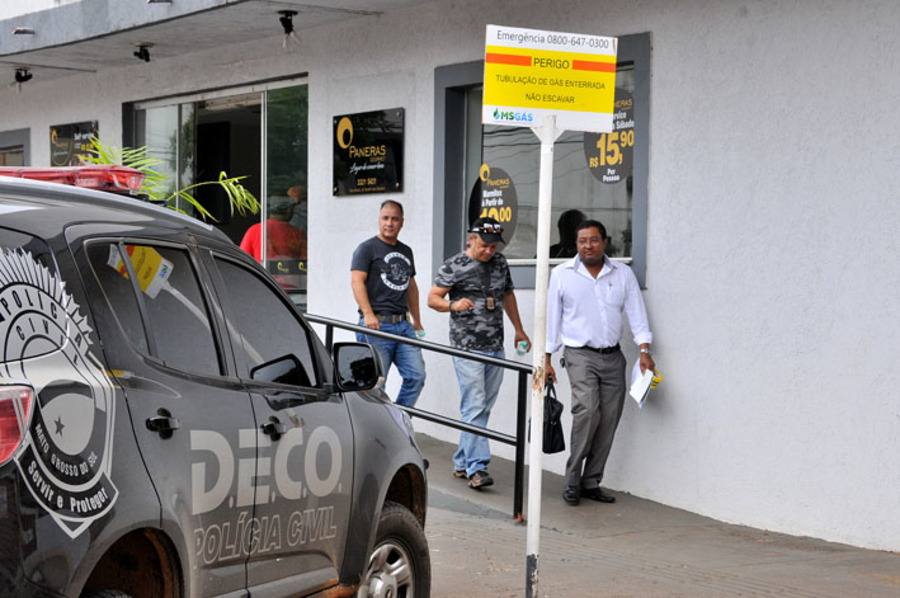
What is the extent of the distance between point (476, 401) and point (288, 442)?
4980 mm

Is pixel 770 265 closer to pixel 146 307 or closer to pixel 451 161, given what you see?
pixel 451 161

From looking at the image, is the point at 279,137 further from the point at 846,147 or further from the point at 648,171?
the point at 846,147

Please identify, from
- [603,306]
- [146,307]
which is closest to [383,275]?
[603,306]

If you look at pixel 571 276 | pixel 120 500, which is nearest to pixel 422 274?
pixel 571 276

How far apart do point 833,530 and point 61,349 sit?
624 centimetres

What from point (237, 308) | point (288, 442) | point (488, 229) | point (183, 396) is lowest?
point (288, 442)

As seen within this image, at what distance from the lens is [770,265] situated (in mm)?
8922

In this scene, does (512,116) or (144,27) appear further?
(144,27)

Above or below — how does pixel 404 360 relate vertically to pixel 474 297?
below

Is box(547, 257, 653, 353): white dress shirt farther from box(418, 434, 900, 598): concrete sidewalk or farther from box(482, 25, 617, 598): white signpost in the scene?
box(482, 25, 617, 598): white signpost

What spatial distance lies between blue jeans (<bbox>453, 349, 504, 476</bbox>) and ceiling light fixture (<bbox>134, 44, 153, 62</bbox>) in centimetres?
574

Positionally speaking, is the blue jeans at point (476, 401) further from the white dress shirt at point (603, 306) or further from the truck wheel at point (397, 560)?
the truck wheel at point (397, 560)

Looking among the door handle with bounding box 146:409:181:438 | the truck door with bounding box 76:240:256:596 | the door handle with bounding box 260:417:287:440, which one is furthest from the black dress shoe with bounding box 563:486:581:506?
the door handle with bounding box 146:409:181:438

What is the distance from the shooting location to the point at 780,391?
8867mm
